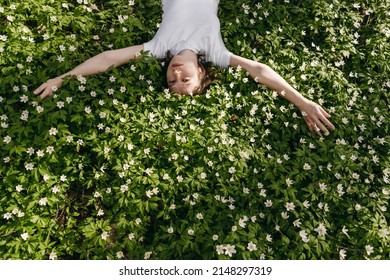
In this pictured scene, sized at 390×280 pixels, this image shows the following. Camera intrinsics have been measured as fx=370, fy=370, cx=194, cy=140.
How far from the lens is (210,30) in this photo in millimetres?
4730

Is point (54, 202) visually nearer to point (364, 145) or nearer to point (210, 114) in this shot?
point (210, 114)

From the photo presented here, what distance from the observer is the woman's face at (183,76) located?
13.6 feet

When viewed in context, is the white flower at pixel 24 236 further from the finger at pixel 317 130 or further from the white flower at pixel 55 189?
the finger at pixel 317 130

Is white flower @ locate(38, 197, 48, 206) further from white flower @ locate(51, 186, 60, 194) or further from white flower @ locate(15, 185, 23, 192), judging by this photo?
white flower @ locate(15, 185, 23, 192)

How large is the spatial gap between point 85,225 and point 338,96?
3335 mm

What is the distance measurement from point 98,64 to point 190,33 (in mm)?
1243

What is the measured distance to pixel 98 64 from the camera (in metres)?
4.20

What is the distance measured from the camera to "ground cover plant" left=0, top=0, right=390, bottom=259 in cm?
349

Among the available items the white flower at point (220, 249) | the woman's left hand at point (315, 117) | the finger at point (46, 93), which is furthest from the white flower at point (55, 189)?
the woman's left hand at point (315, 117)

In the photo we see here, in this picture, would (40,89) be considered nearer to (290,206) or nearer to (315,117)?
(290,206)

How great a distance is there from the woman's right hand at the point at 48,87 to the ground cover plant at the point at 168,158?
0.12m

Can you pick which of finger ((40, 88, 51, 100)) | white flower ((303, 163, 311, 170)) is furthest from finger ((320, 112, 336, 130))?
finger ((40, 88, 51, 100))

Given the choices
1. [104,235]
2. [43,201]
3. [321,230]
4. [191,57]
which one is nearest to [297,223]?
[321,230]

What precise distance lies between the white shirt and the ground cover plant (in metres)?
0.26
